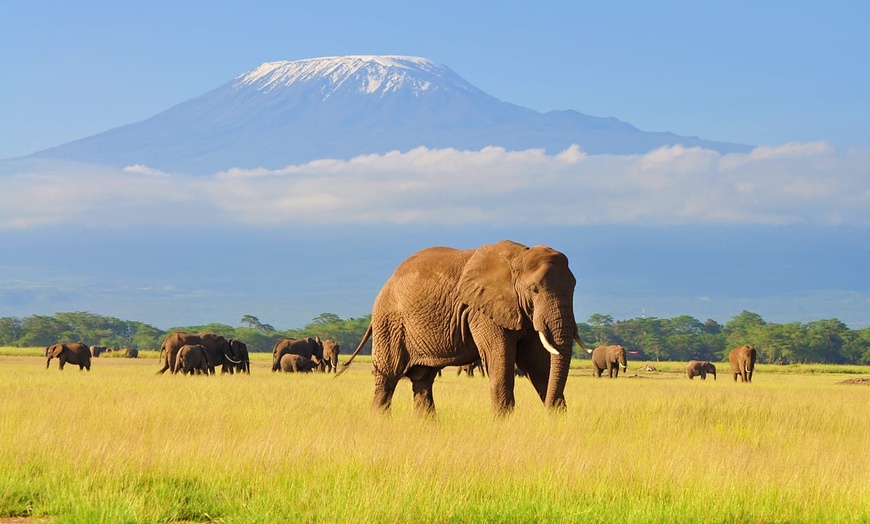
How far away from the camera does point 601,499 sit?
30.7 feet

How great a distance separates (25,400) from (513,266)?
9.02m

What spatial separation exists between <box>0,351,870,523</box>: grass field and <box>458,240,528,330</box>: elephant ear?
1359 millimetres

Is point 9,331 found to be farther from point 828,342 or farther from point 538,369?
point 538,369

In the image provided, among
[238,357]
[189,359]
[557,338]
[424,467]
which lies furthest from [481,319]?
[238,357]

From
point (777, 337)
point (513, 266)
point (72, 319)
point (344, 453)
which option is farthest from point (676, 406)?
point (72, 319)

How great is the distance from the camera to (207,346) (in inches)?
1631

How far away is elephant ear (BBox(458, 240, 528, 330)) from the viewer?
15227mm

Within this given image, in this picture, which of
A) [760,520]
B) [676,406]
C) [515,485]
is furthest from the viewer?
[676,406]

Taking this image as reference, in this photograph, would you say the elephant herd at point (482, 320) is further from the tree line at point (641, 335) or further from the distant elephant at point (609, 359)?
the tree line at point (641, 335)

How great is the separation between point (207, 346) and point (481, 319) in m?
27.6

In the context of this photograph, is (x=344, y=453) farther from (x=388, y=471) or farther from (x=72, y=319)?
(x=72, y=319)


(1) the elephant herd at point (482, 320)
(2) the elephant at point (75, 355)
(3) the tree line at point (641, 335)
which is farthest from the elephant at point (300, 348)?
(3) the tree line at point (641, 335)

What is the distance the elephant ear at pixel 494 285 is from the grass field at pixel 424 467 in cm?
136

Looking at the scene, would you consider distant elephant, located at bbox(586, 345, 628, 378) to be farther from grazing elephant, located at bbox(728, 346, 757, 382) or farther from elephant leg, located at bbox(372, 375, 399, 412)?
elephant leg, located at bbox(372, 375, 399, 412)
